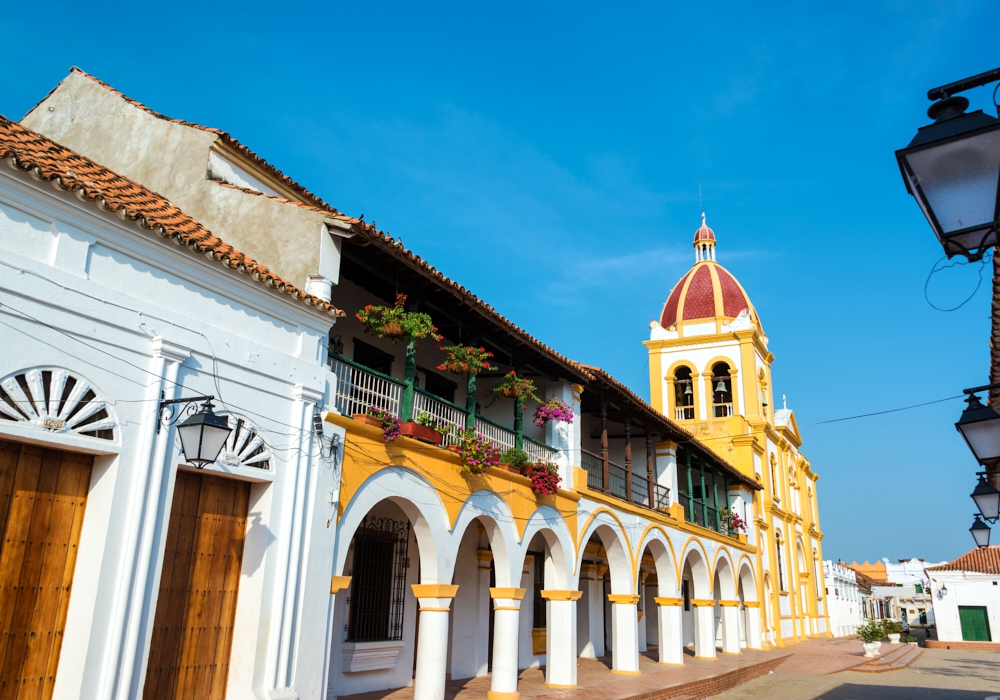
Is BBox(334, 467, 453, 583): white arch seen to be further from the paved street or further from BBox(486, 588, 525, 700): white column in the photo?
the paved street

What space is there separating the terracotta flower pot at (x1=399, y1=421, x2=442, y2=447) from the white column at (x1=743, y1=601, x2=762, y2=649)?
20.0 m

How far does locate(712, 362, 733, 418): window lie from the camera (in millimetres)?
31688

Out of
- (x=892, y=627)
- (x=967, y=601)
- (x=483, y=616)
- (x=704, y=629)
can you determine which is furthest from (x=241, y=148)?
(x=967, y=601)

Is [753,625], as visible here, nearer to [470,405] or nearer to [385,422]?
[470,405]

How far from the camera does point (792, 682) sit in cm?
1908

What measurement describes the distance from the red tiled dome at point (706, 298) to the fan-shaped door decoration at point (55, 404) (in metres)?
28.5

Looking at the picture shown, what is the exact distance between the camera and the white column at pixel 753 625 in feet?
87.7

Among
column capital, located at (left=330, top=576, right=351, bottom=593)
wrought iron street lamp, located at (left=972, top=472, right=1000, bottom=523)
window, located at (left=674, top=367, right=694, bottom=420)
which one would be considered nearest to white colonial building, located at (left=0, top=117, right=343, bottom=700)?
column capital, located at (left=330, top=576, right=351, bottom=593)

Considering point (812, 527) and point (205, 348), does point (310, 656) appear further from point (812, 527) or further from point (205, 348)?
point (812, 527)

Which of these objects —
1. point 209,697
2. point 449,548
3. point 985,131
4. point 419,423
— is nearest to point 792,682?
point 449,548

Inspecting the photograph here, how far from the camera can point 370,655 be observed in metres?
12.3

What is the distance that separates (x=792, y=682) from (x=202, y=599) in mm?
16142

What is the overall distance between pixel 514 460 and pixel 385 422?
3.77 meters

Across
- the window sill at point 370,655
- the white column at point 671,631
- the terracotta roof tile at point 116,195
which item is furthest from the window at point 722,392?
the terracotta roof tile at point 116,195
